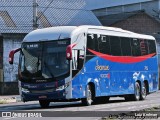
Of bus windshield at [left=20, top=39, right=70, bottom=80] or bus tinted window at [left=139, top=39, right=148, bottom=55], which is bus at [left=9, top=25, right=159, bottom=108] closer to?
bus windshield at [left=20, top=39, right=70, bottom=80]

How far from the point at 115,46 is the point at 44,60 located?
16.6 ft

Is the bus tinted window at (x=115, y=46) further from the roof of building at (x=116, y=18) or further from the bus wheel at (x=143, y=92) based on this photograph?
the roof of building at (x=116, y=18)

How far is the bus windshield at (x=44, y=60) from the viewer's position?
74.5 ft

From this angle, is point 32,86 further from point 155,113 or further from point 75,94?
point 155,113

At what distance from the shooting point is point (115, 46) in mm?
26703

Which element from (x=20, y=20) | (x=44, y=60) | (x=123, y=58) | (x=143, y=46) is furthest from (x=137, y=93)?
(x=20, y=20)

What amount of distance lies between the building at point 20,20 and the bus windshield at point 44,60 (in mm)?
→ 17713

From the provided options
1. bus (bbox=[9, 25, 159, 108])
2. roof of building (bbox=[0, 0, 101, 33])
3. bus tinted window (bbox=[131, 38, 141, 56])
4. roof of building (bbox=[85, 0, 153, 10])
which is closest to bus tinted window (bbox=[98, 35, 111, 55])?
bus (bbox=[9, 25, 159, 108])

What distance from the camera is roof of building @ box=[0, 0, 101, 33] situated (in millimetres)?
51609

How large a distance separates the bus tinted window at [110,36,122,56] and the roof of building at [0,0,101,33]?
23.2 metres

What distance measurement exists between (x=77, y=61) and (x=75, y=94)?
1.48 m

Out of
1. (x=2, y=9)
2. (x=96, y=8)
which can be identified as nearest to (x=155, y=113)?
(x=2, y=9)

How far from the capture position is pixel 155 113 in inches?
667

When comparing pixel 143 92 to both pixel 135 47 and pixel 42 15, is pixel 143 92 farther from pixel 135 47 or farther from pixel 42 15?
pixel 42 15
